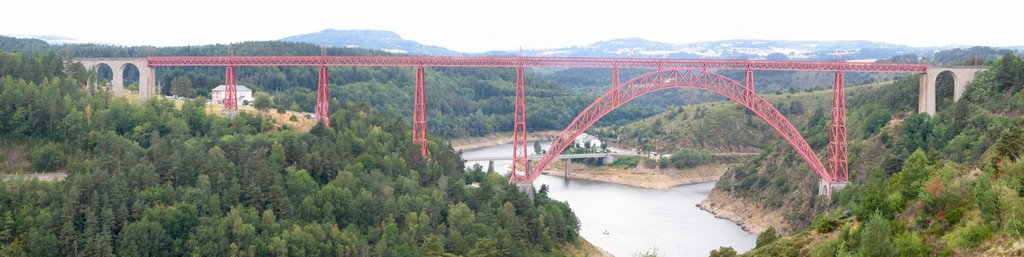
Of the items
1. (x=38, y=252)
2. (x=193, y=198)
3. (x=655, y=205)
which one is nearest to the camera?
(x=38, y=252)

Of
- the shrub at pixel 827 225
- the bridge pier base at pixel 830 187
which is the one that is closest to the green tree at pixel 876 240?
the shrub at pixel 827 225

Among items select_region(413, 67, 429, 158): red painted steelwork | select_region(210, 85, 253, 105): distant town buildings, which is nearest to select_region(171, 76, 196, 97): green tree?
select_region(210, 85, 253, 105): distant town buildings

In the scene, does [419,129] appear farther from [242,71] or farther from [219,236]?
[242,71]

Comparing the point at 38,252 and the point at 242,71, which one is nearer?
the point at 38,252

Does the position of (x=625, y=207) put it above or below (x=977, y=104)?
below

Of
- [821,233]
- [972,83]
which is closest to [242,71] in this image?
[972,83]

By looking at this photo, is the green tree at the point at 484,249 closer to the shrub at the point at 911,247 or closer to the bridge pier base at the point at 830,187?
the shrub at the point at 911,247
